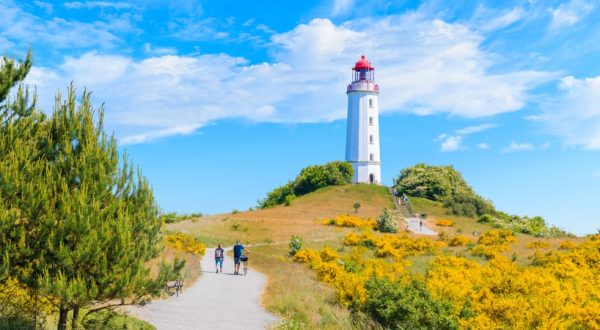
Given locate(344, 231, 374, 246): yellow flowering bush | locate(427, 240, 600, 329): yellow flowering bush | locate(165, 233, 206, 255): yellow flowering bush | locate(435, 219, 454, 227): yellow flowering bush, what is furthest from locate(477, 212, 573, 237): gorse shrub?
locate(427, 240, 600, 329): yellow flowering bush

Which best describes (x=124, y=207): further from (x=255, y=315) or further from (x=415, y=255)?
(x=415, y=255)

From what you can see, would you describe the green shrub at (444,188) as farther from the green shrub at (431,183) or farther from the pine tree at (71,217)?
the pine tree at (71,217)

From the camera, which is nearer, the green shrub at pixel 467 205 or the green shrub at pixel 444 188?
the green shrub at pixel 467 205

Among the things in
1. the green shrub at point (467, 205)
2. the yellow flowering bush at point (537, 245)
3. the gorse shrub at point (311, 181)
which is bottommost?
the yellow flowering bush at point (537, 245)

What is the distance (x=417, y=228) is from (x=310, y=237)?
1500cm

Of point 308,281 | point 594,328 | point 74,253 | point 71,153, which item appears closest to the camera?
point 74,253

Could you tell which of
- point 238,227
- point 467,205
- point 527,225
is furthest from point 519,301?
point 467,205

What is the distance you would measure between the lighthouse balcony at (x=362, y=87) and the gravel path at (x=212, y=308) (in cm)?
5267

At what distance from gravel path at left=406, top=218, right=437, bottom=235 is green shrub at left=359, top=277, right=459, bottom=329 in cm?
3855

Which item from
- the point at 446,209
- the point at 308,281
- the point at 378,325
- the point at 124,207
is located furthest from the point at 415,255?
the point at 446,209

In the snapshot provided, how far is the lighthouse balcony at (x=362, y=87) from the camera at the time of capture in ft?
244

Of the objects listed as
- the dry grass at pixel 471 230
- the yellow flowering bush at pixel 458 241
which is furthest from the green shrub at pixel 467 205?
the yellow flowering bush at pixel 458 241

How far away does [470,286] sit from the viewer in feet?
56.4

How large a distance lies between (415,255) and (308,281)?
51.2ft
